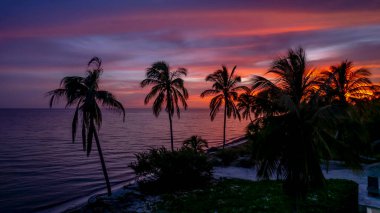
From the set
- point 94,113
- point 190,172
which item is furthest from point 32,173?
point 190,172

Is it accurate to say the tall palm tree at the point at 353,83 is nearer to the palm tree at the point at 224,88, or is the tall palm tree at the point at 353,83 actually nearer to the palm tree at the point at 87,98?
the palm tree at the point at 224,88

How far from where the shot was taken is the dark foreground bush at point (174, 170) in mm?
17047

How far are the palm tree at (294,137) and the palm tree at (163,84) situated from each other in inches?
639

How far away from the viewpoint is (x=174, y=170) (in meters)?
17.0

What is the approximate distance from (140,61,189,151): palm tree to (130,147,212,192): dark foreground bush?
698 cm

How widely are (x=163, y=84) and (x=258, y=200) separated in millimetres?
14637

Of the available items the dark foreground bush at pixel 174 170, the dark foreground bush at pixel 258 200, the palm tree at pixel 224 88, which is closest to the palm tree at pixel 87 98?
the dark foreground bush at pixel 174 170

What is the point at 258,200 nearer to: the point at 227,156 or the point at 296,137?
the point at 296,137

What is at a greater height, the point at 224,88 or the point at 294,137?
the point at 224,88

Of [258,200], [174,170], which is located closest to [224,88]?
[174,170]

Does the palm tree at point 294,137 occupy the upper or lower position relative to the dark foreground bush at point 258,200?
upper

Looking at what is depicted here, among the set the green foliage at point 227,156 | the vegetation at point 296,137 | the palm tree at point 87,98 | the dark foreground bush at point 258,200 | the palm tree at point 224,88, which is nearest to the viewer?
the vegetation at point 296,137

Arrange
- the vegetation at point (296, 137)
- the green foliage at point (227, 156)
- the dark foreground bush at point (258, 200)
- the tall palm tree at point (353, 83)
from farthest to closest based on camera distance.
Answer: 1. the tall palm tree at point (353, 83)
2. the green foliage at point (227, 156)
3. the dark foreground bush at point (258, 200)
4. the vegetation at point (296, 137)

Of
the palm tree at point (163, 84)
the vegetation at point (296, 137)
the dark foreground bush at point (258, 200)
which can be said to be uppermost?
the palm tree at point (163, 84)
